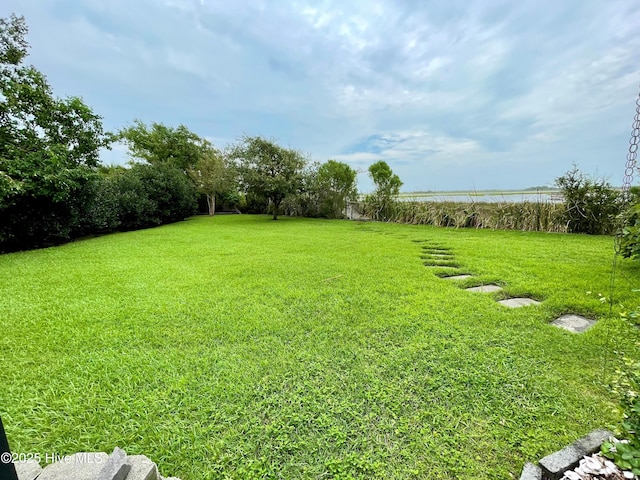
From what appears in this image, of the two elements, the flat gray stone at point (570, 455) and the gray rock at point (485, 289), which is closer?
the flat gray stone at point (570, 455)

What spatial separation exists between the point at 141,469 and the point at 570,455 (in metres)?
1.59

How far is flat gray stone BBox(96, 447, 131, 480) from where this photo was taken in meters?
0.83

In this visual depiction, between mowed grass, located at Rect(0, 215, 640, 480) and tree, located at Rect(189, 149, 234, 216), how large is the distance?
34.5ft

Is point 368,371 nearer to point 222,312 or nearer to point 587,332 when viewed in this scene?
point 222,312

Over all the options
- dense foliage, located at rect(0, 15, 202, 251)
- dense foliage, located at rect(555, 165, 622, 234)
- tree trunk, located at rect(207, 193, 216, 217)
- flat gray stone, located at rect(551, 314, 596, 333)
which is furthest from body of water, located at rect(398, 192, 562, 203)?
tree trunk, located at rect(207, 193, 216, 217)

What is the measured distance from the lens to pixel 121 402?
1398 mm

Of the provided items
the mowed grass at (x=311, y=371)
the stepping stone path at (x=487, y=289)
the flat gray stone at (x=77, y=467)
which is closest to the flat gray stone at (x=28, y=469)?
the flat gray stone at (x=77, y=467)

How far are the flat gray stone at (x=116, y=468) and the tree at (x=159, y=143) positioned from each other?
16838mm

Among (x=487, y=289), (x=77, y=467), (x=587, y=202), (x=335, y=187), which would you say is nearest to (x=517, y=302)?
(x=487, y=289)

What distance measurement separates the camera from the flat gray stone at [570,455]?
93 centimetres

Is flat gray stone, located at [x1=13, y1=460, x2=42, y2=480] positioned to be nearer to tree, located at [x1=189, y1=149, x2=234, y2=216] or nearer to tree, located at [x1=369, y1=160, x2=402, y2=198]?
tree, located at [x1=369, y1=160, x2=402, y2=198]

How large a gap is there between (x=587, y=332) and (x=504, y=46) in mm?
Answer: 6292

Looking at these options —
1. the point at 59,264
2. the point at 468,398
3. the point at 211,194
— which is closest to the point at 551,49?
the point at 468,398

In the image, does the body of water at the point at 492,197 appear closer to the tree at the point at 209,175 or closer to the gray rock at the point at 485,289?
the gray rock at the point at 485,289
